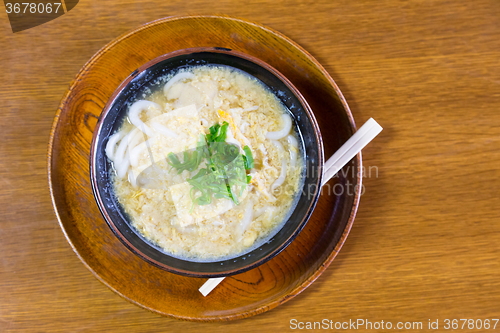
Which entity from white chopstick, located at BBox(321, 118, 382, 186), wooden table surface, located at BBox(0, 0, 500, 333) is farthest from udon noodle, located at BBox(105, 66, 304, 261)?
wooden table surface, located at BBox(0, 0, 500, 333)

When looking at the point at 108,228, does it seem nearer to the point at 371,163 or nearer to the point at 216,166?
the point at 216,166

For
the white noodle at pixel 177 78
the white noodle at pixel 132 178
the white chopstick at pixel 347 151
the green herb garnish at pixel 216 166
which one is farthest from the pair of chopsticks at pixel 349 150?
the white noodle at pixel 132 178

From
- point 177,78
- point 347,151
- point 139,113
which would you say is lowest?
point 347,151

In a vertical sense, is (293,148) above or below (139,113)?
below

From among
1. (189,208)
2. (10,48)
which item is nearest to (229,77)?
(189,208)

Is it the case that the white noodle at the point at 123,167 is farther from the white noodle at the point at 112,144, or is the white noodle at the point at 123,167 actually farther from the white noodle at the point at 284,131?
the white noodle at the point at 284,131

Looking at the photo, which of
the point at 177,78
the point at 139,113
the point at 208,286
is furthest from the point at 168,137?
the point at 208,286

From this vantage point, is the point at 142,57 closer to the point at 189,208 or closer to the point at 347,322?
the point at 189,208
